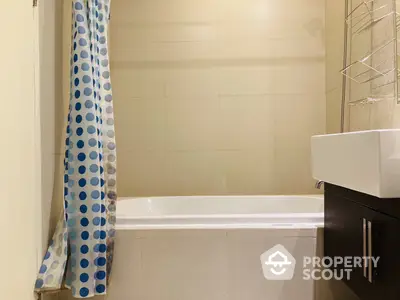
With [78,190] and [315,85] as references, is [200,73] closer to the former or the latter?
[315,85]

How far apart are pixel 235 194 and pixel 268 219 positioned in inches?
39.9

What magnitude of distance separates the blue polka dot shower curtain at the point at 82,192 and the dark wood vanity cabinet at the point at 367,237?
0.92 metres

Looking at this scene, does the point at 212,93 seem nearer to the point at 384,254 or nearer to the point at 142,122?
the point at 142,122

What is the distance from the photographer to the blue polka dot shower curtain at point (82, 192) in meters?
1.63

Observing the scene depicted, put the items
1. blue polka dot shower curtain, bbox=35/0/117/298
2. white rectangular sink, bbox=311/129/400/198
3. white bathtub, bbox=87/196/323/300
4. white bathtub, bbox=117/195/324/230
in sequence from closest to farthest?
1. white rectangular sink, bbox=311/129/400/198
2. blue polka dot shower curtain, bbox=35/0/117/298
3. white bathtub, bbox=87/196/323/300
4. white bathtub, bbox=117/195/324/230

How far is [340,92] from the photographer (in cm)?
260

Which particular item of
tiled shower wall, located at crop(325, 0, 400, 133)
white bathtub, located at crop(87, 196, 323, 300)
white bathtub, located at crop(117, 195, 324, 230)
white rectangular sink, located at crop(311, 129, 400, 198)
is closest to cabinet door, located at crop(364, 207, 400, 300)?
white rectangular sink, located at crop(311, 129, 400, 198)

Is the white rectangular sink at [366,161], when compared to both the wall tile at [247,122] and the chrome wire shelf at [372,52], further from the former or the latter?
the wall tile at [247,122]

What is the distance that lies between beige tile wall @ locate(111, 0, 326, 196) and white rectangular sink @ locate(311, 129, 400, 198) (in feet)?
4.26

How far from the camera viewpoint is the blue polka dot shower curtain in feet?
5.35

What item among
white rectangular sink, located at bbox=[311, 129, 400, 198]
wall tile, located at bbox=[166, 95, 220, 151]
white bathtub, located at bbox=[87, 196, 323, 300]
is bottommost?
white bathtub, located at bbox=[87, 196, 323, 300]

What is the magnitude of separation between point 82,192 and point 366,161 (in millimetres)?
1042

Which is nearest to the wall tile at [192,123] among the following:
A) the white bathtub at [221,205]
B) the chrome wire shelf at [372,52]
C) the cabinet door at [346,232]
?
the white bathtub at [221,205]

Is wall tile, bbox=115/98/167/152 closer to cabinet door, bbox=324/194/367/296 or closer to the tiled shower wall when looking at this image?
the tiled shower wall
